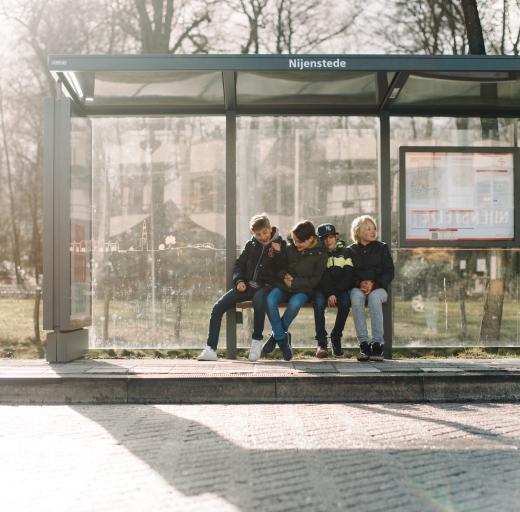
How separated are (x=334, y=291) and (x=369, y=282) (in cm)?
36

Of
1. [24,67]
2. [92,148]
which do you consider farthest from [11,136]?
[92,148]

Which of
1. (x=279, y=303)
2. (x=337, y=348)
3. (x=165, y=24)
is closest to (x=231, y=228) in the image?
(x=279, y=303)

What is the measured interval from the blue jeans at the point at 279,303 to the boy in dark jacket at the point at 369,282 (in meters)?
0.52

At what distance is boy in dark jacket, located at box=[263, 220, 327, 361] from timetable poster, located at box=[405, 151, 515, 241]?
1.19 m

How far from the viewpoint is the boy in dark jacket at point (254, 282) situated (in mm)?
8547

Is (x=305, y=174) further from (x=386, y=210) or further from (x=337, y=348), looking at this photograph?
(x=337, y=348)

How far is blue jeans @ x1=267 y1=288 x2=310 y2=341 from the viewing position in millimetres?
8414

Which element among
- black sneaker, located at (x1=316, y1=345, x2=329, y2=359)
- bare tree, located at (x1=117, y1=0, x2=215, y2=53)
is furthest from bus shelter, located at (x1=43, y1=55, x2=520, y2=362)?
bare tree, located at (x1=117, y1=0, x2=215, y2=53)

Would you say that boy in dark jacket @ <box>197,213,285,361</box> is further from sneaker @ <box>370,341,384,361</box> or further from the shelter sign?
the shelter sign

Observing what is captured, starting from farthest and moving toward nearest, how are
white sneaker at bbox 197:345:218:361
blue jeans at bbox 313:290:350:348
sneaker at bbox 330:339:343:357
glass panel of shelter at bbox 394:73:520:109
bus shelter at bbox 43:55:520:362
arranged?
1. bus shelter at bbox 43:55:520:362
2. sneaker at bbox 330:339:343:357
3. blue jeans at bbox 313:290:350:348
4. white sneaker at bbox 197:345:218:361
5. glass panel of shelter at bbox 394:73:520:109

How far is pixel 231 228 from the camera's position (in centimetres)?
889

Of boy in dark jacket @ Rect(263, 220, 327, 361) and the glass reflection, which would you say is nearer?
boy in dark jacket @ Rect(263, 220, 327, 361)

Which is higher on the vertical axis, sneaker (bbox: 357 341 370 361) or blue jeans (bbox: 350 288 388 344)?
blue jeans (bbox: 350 288 388 344)

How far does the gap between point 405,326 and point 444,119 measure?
223cm
